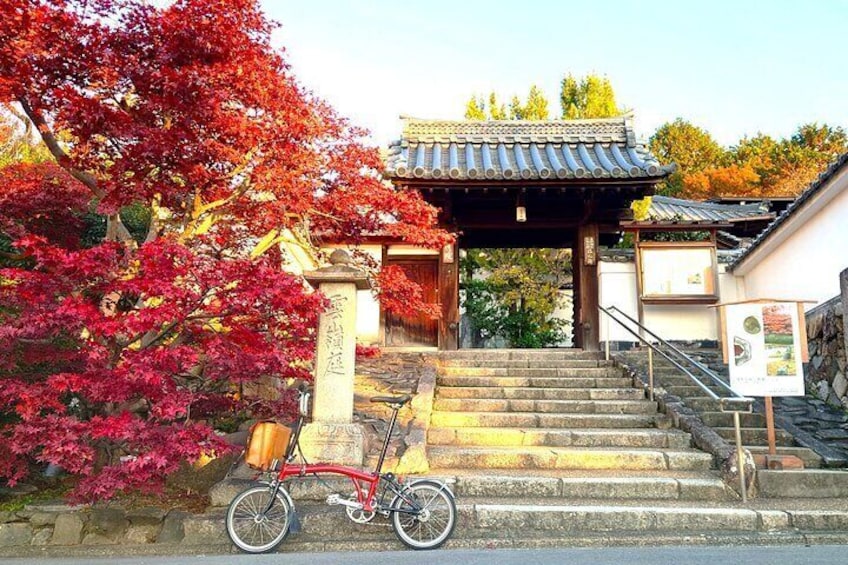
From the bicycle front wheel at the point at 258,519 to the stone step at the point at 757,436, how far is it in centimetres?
563

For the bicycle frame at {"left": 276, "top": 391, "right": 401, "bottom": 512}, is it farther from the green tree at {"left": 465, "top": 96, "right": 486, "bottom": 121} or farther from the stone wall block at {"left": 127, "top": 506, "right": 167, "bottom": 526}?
the green tree at {"left": 465, "top": 96, "right": 486, "bottom": 121}

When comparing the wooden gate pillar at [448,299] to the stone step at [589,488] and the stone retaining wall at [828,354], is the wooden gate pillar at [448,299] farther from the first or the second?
the stone retaining wall at [828,354]

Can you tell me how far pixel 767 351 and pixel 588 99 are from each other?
688 inches

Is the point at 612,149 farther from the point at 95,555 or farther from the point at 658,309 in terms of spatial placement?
the point at 95,555

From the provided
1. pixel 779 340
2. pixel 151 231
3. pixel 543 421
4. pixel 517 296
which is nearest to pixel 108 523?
pixel 151 231

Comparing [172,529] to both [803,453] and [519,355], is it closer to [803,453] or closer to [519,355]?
[519,355]

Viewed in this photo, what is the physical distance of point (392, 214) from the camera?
7234 millimetres

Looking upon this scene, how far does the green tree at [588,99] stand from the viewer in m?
21.4

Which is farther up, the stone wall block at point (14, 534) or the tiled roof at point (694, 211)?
the tiled roof at point (694, 211)

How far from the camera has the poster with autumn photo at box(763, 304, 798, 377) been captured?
21.0 feet

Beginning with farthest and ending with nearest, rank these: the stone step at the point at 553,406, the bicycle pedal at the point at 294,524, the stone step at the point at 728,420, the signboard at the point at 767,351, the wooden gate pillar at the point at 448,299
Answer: the wooden gate pillar at the point at 448,299 < the stone step at the point at 553,406 < the stone step at the point at 728,420 < the signboard at the point at 767,351 < the bicycle pedal at the point at 294,524

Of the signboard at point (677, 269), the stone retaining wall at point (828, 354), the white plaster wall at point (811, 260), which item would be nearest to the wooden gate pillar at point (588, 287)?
the signboard at point (677, 269)

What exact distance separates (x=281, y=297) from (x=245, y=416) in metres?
2.72

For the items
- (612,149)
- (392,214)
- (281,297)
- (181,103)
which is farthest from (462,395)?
(612,149)
